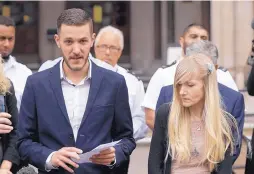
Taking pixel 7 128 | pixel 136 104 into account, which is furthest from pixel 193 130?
pixel 136 104

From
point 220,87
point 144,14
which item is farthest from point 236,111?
point 144,14

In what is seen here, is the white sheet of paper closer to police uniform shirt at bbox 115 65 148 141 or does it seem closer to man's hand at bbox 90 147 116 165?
man's hand at bbox 90 147 116 165

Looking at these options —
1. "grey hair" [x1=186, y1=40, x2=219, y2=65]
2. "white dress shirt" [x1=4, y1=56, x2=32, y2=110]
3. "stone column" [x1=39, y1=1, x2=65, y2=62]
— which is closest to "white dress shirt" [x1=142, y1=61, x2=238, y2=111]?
"grey hair" [x1=186, y1=40, x2=219, y2=65]

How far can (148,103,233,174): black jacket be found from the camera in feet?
12.2

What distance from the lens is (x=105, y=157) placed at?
142 inches

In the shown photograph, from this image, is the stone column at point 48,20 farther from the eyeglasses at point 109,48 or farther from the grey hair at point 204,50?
the grey hair at point 204,50

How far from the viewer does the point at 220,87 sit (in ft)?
14.9

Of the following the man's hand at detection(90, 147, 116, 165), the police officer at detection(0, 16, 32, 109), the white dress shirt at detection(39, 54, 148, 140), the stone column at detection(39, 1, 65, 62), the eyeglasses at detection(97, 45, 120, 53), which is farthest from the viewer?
the stone column at detection(39, 1, 65, 62)

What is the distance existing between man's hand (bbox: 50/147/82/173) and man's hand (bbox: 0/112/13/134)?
0.48 metres

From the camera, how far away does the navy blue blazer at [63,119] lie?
370 cm

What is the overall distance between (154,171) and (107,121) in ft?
1.15

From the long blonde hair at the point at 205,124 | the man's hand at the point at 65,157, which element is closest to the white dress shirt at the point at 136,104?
the long blonde hair at the point at 205,124

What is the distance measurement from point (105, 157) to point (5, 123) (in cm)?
67

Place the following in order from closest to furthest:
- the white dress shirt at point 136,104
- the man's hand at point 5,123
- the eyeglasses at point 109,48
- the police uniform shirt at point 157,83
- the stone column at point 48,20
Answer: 1. the man's hand at point 5,123
2. the police uniform shirt at point 157,83
3. the white dress shirt at point 136,104
4. the eyeglasses at point 109,48
5. the stone column at point 48,20
